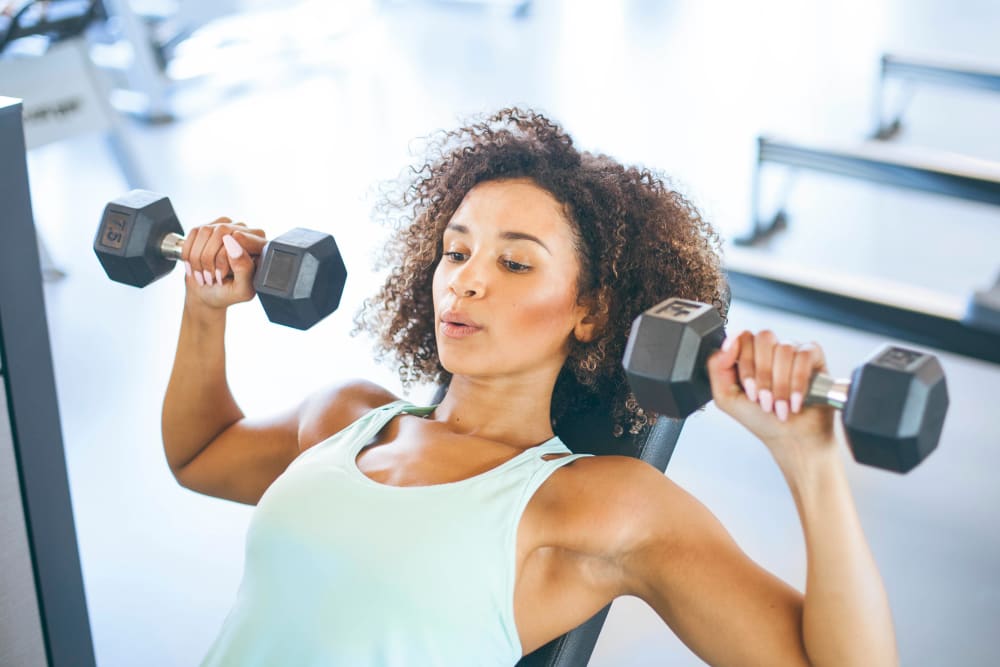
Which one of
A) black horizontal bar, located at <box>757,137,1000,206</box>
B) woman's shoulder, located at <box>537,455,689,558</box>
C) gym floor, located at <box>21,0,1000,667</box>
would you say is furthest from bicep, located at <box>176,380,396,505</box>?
black horizontal bar, located at <box>757,137,1000,206</box>

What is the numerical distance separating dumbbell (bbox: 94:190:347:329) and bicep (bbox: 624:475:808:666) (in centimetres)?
49

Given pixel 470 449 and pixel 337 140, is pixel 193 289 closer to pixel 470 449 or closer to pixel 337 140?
pixel 470 449

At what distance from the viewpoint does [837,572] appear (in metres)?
0.99

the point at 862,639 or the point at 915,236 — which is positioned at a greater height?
the point at 862,639

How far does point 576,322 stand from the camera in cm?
137

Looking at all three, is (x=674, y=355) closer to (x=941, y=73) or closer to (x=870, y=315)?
(x=870, y=315)

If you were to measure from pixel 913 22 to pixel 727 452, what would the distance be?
4124 mm

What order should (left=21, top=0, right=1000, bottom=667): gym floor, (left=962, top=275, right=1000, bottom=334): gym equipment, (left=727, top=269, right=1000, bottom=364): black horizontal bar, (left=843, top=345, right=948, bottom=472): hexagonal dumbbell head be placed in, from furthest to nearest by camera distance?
(left=727, top=269, right=1000, bottom=364): black horizontal bar < (left=21, top=0, right=1000, bottom=667): gym floor < (left=962, top=275, right=1000, bottom=334): gym equipment < (left=843, top=345, right=948, bottom=472): hexagonal dumbbell head

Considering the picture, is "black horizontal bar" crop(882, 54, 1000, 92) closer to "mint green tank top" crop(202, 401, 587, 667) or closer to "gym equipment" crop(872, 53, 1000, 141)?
"gym equipment" crop(872, 53, 1000, 141)

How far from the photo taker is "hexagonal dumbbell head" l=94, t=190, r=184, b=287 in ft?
4.50

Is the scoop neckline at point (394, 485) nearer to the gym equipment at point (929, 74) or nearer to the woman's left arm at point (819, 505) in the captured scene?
the woman's left arm at point (819, 505)

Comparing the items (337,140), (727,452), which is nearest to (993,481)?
(727,452)

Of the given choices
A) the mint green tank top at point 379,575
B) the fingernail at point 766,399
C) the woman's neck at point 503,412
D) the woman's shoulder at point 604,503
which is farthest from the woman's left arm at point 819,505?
the woman's neck at point 503,412

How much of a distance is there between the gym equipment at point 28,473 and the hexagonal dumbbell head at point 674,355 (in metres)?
0.80
